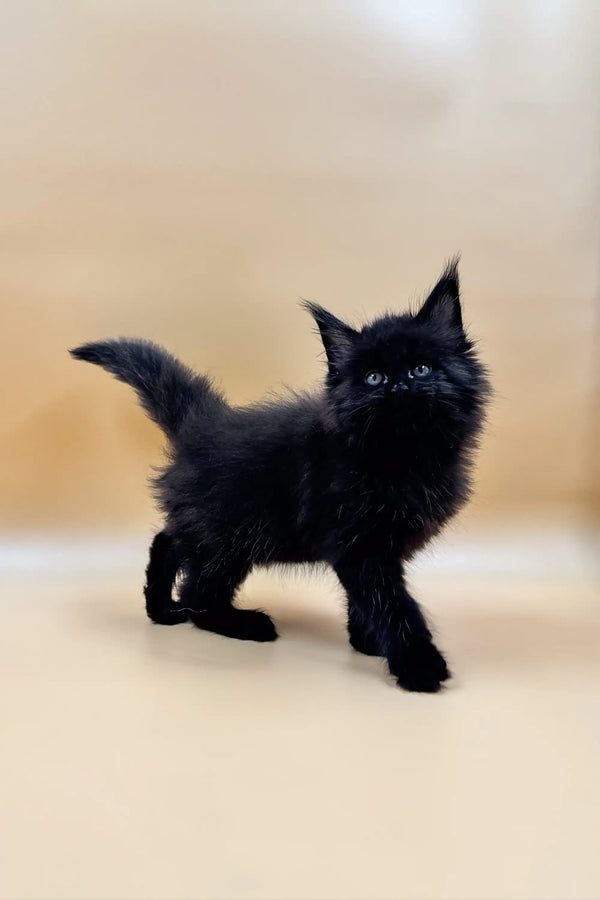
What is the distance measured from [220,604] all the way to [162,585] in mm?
112

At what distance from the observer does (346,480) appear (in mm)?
1200

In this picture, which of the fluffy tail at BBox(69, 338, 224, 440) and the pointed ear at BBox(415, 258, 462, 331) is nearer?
the pointed ear at BBox(415, 258, 462, 331)

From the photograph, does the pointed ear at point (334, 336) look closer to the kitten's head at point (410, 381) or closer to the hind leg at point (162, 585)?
the kitten's head at point (410, 381)

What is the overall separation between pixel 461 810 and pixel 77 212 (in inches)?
57.9

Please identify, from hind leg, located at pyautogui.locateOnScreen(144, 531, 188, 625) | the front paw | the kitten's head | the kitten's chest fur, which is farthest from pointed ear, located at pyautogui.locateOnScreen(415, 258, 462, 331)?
hind leg, located at pyautogui.locateOnScreen(144, 531, 188, 625)

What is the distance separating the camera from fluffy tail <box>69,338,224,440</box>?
1.45 meters

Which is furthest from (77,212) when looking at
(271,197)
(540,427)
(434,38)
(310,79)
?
(540,427)

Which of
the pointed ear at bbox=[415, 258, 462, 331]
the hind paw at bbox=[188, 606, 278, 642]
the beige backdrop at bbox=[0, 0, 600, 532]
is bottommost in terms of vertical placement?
the hind paw at bbox=[188, 606, 278, 642]

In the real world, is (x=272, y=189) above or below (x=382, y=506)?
above

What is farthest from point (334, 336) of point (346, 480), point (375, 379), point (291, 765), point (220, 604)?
point (291, 765)

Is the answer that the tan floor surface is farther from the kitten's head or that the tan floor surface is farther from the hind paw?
the kitten's head

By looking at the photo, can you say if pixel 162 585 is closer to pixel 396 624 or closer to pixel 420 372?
pixel 396 624

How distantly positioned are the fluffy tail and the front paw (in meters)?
0.56

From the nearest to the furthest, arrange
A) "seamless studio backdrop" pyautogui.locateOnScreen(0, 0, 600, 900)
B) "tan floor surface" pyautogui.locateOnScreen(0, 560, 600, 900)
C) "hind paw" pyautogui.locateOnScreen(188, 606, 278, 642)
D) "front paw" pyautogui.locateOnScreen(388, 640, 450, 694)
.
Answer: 1. "tan floor surface" pyautogui.locateOnScreen(0, 560, 600, 900)
2. "front paw" pyautogui.locateOnScreen(388, 640, 450, 694)
3. "hind paw" pyautogui.locateOnScreen(188, 606, 278, 642)
4. "seamless studio backdrop" pyautogui.locateOnScreen(0, 0, 600, 900)
